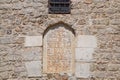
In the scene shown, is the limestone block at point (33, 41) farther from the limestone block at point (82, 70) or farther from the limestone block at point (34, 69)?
the limestone block at point (82, 70)

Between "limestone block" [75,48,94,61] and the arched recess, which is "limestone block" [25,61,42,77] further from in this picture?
"limestone block" [75,48,94,61]

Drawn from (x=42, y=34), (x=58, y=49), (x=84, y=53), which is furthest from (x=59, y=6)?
(x=84, y=53)

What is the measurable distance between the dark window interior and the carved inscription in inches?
11.9

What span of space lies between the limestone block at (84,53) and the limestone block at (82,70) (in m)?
0.11

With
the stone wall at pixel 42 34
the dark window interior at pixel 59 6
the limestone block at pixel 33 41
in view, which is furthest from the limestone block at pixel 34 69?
the dark window interior at pixel 59 6

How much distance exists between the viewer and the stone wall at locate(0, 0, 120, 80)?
8.84 metres

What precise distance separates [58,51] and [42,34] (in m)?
0.43

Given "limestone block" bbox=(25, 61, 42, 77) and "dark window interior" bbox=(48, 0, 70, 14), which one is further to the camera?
"dark window interior" bbox=(48, 0, 70, 14)

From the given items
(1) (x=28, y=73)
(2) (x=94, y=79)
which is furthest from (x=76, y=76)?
(1) (x=28, y=73)

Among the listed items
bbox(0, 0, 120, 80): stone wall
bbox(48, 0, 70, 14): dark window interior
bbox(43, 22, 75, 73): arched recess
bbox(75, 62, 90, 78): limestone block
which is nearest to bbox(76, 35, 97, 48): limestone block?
bbox(0, 0, 120, 80): stone wall

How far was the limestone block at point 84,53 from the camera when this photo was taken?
8.86 metres

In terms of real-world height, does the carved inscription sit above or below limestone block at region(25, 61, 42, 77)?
above

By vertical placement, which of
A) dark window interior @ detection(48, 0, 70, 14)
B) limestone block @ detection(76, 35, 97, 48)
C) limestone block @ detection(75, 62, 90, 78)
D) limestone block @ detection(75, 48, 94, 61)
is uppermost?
dark window interior @ detection(48, 0, 70, 14)

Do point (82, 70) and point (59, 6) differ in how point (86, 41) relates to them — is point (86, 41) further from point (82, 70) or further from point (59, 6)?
point (59, 6)
